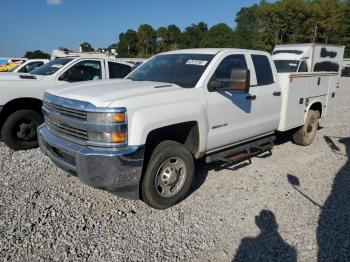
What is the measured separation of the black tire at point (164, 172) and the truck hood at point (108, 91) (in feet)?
2.19

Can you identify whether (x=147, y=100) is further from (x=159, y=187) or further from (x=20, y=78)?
(x=20, y=78)

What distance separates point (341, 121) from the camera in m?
9.41

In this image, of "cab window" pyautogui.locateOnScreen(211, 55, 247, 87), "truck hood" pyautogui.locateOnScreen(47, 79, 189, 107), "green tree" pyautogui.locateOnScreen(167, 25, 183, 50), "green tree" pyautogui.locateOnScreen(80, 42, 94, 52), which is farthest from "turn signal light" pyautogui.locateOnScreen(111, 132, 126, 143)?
"green tree" pyautogui.locateOnScreen(167, 25, 183, 50)

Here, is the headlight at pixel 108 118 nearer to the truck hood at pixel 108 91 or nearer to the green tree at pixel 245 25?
the truck hood at pixel 108 91

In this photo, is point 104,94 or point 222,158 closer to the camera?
point 104,94

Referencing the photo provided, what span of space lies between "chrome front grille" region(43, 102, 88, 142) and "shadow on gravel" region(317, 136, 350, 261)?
2751 millimetres

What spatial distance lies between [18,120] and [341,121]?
8.55 m

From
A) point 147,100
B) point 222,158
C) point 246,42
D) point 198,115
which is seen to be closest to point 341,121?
point 222,158

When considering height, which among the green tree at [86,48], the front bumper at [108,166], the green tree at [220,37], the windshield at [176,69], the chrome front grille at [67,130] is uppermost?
the green tree at [220,37]

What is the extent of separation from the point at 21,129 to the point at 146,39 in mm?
100023

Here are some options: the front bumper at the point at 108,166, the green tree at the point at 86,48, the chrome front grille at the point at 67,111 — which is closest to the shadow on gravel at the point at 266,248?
the front bumper at the point at 108,166

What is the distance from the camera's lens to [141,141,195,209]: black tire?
3697 mm

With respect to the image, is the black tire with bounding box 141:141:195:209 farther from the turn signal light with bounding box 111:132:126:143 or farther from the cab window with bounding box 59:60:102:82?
the cab window with bounding box 59:60:102:82

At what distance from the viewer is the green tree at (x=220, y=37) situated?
9612cm
